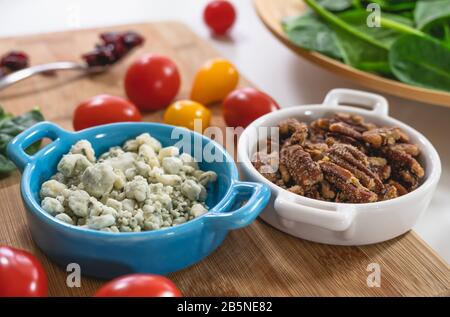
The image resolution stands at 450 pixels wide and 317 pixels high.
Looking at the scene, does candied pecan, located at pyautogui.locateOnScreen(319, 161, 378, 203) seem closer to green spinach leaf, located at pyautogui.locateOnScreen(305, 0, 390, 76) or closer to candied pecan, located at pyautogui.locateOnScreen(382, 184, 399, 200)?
candied pecan, located at pyautogui.locateOnScreen(382, 184, 399, 200)

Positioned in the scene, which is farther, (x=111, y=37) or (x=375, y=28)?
(x=111, y=37)

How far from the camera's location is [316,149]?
1232 millimetres

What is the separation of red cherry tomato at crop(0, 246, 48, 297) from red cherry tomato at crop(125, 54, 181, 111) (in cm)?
73

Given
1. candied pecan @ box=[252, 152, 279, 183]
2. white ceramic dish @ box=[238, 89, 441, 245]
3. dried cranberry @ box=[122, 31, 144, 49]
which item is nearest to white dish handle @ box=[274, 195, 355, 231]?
white ceramic dish @ box=[238, 89, 441, 245]

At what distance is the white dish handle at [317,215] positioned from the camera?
3.49ft

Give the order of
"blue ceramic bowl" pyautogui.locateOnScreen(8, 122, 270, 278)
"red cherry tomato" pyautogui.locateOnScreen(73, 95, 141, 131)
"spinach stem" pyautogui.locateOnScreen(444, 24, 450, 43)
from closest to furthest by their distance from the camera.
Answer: "blue ceramic bowl" pyautogui.locateOnScreen(8, 122, 270, 278) < "red cherry tomato" pyautogui.locateOnScreen(73, 95, 141, 131) < "spinach stem" pyautogui.locateOnScreen(444, 24, 450, 43)

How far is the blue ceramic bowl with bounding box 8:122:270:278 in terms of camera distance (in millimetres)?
1028

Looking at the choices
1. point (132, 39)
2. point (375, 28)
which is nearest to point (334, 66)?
point (375, 28)

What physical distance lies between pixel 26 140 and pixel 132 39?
77 cm

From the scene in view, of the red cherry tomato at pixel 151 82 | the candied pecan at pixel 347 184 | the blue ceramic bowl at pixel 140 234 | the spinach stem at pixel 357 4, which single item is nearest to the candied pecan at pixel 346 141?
the candied pecan at pixel 347 184

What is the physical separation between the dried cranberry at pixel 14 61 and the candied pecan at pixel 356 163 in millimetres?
1033

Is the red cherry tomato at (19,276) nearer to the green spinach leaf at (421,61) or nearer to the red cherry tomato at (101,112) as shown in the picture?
the red cherry tomato at (101,112)

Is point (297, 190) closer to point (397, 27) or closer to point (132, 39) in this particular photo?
point (397, 27)

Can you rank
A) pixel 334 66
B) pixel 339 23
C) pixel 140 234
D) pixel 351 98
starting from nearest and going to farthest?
pixel 140 234
pixel 351 98
pixel 334 66
pixel 339 23
